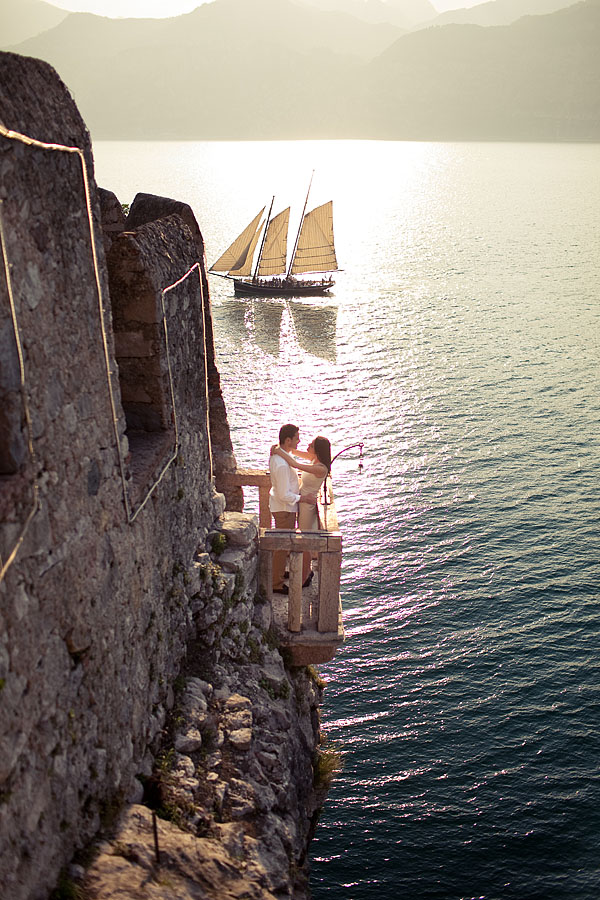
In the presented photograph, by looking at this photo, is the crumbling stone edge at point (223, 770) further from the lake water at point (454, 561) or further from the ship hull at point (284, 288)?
the ship hull at point (284, 288)

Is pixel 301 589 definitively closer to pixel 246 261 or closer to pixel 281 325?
pixel 281 325

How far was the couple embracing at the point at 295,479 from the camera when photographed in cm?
1096

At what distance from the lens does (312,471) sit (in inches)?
431

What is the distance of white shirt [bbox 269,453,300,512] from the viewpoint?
1099 centimetres

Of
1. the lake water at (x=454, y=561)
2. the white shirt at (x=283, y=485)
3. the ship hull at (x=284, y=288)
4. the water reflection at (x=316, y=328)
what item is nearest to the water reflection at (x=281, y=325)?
the water reflection at (x=316, y=328)

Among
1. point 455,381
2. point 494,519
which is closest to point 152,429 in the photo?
point 494,519

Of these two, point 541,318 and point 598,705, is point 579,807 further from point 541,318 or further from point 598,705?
point 541,318

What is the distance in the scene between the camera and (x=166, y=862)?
248 inches

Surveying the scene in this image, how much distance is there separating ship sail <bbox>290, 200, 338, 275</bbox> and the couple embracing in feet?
205

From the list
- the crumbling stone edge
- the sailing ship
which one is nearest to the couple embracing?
Result: the crumbling stone edge

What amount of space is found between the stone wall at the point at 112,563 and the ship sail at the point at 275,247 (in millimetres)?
62110

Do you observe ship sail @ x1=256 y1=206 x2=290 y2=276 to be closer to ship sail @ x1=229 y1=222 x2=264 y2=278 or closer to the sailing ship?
the sailing ship

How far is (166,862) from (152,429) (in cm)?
392

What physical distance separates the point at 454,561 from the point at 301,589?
16196 mm
